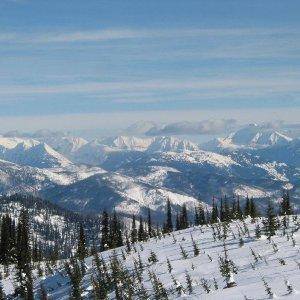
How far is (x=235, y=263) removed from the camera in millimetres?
23672

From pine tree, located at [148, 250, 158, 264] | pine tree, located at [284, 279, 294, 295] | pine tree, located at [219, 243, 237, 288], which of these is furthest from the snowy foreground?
pine tree, located at [148, 250, 158, 264]

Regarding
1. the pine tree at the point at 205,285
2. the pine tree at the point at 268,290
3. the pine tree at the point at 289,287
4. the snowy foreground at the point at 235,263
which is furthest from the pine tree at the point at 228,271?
the pine tree at the point at 289,287

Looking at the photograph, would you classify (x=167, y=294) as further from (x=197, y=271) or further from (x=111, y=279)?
(x=111, y=279)

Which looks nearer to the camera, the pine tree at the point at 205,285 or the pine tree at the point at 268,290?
the pine tree at the point at 268,290

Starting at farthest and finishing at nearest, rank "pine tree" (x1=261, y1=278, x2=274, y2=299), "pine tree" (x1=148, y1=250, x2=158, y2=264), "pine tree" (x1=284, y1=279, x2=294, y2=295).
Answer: "pine tree" (x1=148, y1=250, x2=158, y2=264)
"pine tree" (x1=261, y1=278, x2=274, y2=299)
"pine tree" (x1=284, y1=279, x2=294, y2=295)

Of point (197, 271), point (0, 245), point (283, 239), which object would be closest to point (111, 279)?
point (197, 271)

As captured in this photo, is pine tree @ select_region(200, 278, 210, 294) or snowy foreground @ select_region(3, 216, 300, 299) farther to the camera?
pine tree @ select_region(200, 278, 210, 294)

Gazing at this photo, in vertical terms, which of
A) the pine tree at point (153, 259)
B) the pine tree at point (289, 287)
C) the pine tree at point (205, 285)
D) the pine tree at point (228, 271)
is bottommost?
the pine tree at point (205, 285)

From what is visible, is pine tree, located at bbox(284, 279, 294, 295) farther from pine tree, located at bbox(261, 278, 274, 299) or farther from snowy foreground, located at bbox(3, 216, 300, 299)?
pine tree, located at bbox(261, 278, 274, 299)

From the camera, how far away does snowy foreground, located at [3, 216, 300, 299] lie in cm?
1850

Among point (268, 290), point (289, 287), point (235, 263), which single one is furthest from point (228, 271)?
point (289, 287)

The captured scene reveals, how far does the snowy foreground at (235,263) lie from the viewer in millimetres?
18500

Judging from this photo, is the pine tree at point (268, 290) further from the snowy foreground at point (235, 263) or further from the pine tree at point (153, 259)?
the pine tree at point (153, 259)

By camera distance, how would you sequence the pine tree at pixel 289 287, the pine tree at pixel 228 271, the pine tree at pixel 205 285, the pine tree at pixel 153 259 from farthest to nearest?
the pine tree at pixel 153 259, the pine tree at pixel 205 285, the pine tree at pixel 228 271, the pine tree at pixel 289 287
